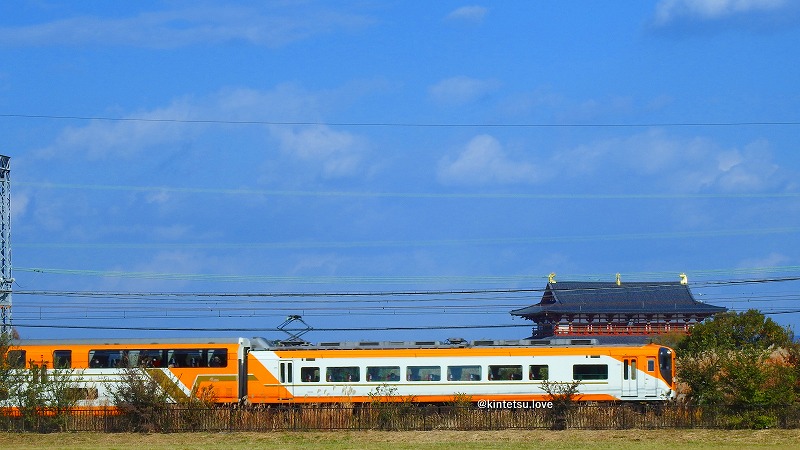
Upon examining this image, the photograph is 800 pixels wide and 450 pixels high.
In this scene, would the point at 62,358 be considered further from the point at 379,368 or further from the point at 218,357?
the point at 379,368

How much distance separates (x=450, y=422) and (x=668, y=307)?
51.1 m

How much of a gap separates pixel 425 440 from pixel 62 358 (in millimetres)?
17429

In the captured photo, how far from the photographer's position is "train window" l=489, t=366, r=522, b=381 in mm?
46500

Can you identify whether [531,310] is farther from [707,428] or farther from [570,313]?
[707,428]

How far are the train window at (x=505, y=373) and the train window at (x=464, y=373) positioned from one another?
0.58 metres

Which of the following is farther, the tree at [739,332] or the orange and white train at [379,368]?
the tree at [739,332]

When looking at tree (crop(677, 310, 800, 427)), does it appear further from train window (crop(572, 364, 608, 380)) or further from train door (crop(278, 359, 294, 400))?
train door (crop(278, 359, 294, 400))

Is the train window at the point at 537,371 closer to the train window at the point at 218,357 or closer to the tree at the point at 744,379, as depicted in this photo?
the tree at the point at 744,379

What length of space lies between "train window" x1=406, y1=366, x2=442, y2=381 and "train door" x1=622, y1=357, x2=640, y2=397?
761 centimetres

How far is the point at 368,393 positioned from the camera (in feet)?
150

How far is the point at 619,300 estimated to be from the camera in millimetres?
88125

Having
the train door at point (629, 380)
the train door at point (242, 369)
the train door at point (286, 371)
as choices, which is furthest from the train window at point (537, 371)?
the train door at point (242, 369)

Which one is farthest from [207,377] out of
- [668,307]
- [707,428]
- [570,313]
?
[668,307]

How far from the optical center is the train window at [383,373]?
4672 cm
